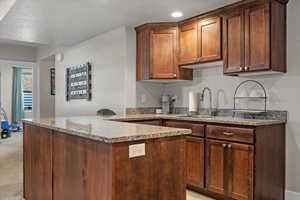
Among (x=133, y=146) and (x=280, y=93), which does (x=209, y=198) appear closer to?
(x=280, y=93)

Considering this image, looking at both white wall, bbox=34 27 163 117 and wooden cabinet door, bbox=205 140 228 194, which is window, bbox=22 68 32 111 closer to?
white wall, bbox=34 27 163 117

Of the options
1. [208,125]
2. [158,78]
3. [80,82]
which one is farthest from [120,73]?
[208,125]

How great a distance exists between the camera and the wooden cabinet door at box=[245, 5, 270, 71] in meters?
2.90

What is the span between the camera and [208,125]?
3109 millimetres

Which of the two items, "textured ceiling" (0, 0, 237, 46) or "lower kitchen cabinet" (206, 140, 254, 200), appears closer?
"lower kitchen cabinet" (206, 140, 254, 200)

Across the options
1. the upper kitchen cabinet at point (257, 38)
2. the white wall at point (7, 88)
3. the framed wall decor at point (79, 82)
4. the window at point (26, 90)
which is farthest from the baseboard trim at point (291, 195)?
the window at point (26, 90)

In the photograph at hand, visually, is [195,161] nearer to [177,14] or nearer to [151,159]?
[151,159]

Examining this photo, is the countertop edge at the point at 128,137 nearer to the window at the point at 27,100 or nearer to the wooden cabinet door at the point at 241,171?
the wooden cabinet door at the point at 241,171

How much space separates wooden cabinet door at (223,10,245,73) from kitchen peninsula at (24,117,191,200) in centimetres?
167

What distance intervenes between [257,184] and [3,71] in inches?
360

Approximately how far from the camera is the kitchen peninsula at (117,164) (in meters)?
1.56

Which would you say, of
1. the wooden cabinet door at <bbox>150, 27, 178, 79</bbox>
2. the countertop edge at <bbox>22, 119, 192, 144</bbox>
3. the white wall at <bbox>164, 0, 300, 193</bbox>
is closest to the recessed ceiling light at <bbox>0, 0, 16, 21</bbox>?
the wooden cabinet door at <bbox>150, 27, 178, 79</bbox>

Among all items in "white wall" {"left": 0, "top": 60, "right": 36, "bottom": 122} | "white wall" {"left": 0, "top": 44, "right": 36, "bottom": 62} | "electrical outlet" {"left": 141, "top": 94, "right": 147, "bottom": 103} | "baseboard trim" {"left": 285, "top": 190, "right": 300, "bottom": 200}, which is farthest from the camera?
"white wall" {"left": 0, "top": 60, "right": 36, "bottom": 122}

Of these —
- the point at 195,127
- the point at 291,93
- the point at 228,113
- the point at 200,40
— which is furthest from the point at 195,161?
the point at 200,40
